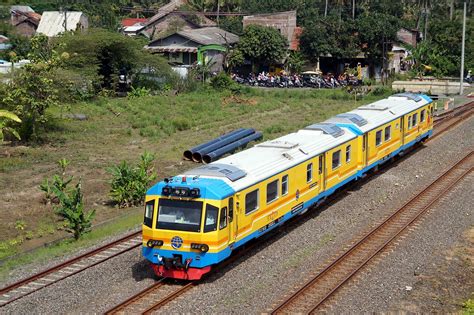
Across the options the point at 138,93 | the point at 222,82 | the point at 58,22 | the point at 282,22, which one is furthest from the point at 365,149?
the point at 58,22

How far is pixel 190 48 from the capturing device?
64.4m

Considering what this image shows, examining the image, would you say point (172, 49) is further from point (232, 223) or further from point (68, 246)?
point (232, 223)

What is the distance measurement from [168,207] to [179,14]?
66.2 m

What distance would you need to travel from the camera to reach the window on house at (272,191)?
18516 millimetres

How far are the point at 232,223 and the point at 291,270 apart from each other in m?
1.93

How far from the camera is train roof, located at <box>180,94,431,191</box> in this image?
17.6 metres

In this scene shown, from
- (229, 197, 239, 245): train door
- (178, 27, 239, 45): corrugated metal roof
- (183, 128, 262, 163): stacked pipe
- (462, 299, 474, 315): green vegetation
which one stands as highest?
(178, 27, 239, 45): corrugated metal roof

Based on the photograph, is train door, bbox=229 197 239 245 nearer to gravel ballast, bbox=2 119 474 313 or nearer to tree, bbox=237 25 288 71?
gravel ballast, bbox=2 119 474 313

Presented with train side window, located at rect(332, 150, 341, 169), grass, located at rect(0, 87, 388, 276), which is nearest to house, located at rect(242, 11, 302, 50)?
grass, located at rect(0, 87, 388, 276)

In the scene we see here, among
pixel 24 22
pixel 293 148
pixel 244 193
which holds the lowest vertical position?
pixel 244 193

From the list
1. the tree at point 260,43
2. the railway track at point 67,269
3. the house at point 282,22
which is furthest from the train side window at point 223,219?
the house at point 282,22

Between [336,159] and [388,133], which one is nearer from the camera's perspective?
[336,159]

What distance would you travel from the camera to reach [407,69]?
75062 mm

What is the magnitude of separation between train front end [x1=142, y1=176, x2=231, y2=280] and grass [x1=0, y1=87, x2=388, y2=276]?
422 cm
